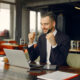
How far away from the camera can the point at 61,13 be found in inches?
316

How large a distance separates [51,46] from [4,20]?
253 inches

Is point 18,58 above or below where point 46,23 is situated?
below

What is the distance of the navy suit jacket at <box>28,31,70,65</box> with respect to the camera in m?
2.13

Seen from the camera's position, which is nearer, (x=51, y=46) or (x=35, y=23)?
(x=51, y=46)

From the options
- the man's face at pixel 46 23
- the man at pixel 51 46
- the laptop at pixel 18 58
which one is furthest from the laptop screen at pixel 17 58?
the man's face at pixel 46 23

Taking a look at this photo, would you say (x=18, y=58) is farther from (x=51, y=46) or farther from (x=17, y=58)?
(x=51, y=46)

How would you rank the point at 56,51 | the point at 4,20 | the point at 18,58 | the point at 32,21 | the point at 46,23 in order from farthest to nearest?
the point at 32,21
the point at 4,20
the point at 46,23
the point at 56,51
the point at 18,58

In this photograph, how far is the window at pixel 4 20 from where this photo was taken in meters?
8.20

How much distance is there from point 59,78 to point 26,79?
267mm

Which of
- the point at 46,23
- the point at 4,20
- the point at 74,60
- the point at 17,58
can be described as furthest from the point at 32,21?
the point at 17,58

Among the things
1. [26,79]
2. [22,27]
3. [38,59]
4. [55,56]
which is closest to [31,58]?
[38,59]

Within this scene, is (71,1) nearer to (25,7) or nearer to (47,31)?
(25,7)

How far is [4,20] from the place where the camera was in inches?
328

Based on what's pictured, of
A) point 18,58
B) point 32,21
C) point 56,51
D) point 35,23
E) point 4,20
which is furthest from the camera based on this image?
point 35,23
